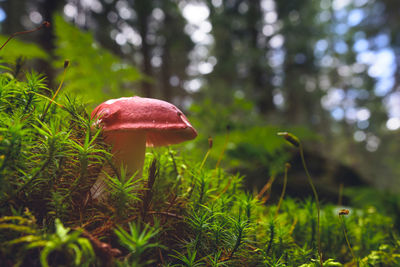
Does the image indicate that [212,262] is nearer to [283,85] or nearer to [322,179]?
[322,179]

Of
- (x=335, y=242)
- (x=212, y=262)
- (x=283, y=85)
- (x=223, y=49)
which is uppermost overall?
(x=223, y=49)

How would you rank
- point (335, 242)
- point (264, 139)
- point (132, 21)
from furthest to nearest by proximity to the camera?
point (132, 21) < point (264, 139) < point (335, 242)

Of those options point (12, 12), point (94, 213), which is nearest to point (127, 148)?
point (94, 213)

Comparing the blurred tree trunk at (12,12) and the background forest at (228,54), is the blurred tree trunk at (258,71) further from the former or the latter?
the blurred tree trunk at (12,12)

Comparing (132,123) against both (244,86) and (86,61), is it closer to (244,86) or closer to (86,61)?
(86,61)

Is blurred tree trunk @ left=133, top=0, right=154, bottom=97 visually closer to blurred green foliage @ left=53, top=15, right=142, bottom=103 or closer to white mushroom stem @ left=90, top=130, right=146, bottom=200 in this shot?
blurred green foliage @ left=53, top=15, right=142, bottom=103

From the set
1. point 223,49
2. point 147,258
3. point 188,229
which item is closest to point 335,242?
point 188,229

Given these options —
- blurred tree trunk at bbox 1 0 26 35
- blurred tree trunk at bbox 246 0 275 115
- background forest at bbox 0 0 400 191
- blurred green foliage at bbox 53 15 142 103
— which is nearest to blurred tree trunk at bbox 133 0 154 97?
background forest at bbox 0 0 400 191
